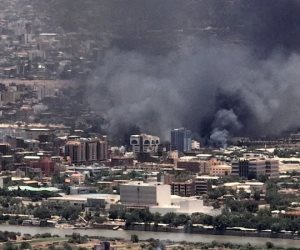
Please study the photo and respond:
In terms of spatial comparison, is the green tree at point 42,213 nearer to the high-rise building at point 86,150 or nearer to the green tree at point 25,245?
the green tree at point 25,245

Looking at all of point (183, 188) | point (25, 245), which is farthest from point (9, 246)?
point (183, 188)

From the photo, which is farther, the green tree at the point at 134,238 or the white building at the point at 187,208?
the white building at the point at 187,208

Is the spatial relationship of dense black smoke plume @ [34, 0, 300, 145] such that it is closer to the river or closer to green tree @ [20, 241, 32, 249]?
the river

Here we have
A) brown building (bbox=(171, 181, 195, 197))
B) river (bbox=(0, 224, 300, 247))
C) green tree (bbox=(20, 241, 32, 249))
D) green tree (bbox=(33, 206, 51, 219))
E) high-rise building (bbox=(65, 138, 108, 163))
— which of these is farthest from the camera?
high-rise building (bbox=(65, 138, 108, 163))

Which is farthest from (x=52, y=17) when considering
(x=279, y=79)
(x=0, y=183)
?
(x=0, y=183)

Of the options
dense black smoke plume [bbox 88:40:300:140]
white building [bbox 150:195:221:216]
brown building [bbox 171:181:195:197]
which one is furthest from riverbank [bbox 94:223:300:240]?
dense black smoke plume [bbox 88:40:300:140]

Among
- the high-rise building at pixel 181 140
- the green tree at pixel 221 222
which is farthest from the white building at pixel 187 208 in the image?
the high-rise building at pixel 181 140

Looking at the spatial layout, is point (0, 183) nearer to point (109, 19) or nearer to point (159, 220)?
point (159, 220)
